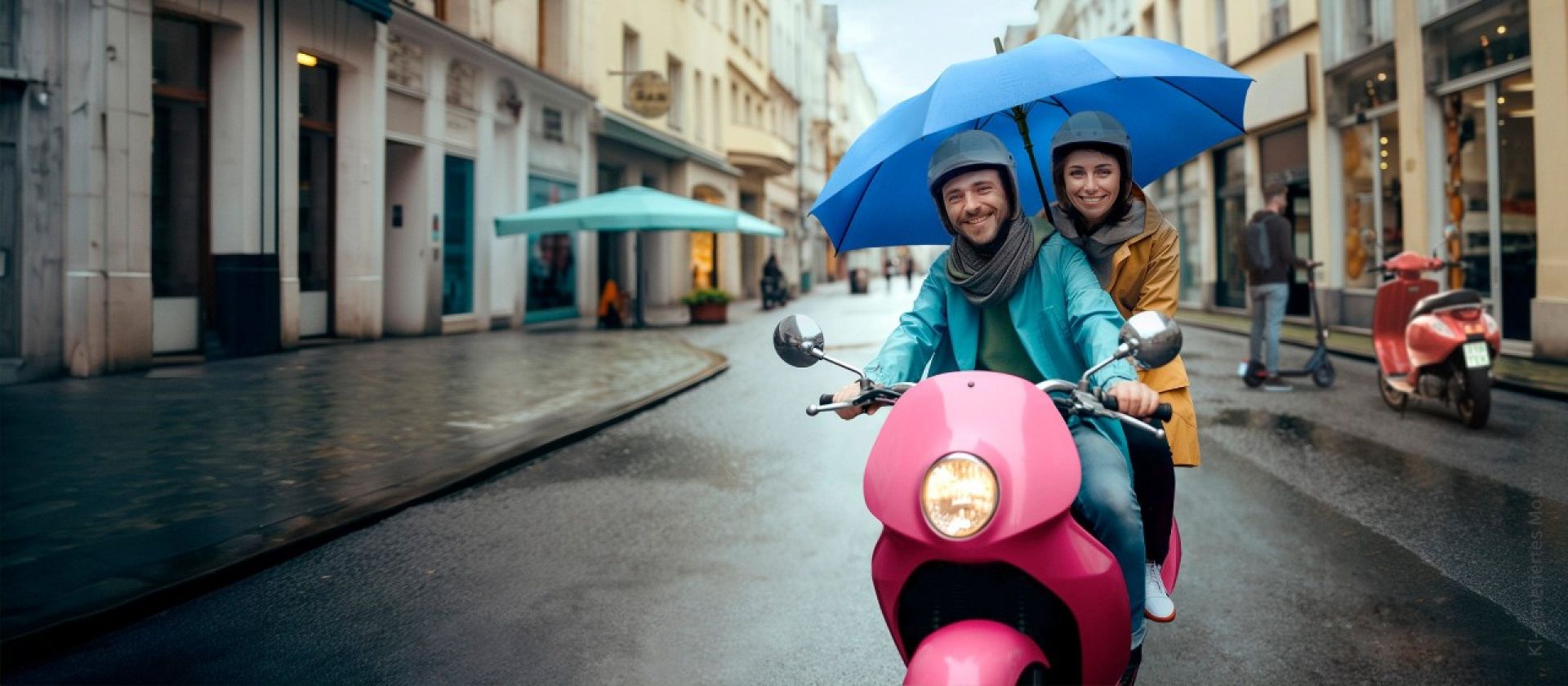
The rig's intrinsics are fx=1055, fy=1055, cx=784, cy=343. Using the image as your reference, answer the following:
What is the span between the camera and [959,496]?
1.95 metres

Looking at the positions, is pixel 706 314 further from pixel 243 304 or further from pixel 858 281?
pixel 858 281

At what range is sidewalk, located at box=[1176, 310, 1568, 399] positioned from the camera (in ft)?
29.1

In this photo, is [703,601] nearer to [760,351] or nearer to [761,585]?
[761,585]

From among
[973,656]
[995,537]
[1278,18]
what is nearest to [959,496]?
[995,537]

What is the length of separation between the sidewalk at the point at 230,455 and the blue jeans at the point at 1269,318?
5472 mm

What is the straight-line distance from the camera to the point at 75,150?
32.9 feet

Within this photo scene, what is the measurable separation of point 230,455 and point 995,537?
18.7ft

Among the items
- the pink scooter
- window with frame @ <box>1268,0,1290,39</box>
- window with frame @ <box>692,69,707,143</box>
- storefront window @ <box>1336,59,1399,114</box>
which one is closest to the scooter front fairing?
the pink scooter

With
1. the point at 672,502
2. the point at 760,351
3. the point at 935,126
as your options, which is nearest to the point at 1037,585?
the point at 935,126

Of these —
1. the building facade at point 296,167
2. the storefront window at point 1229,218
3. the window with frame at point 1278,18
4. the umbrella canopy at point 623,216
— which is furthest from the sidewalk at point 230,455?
the storefront window at point 1229,218

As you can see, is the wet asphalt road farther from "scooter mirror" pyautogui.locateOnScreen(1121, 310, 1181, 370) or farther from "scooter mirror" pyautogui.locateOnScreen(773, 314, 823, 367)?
"scooter mirror" pyautogui.locateOnScreen(1121, 310, 1181, 370)

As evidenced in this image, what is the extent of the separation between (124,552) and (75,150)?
25.0 ft

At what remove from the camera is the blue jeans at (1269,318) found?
984cm

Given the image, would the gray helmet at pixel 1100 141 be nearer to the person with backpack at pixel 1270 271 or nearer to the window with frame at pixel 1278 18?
the person with backpack at pixel 1270 271
